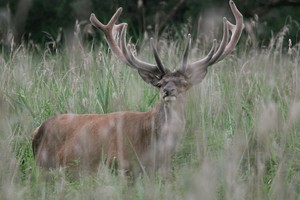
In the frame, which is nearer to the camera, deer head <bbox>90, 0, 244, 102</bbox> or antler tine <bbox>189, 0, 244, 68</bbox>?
deer head <bbox>90, 0, 244, 102</bbox>

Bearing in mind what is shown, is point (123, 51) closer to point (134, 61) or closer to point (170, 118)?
point (134, 61)

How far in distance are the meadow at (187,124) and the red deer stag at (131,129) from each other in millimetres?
153

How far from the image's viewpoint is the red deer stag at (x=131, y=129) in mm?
6242

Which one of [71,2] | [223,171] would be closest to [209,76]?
[223,171]

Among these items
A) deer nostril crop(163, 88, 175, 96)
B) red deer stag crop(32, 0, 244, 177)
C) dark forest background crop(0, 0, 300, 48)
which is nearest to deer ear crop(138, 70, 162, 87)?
red deer stag crop(32, 0, 244, 177)

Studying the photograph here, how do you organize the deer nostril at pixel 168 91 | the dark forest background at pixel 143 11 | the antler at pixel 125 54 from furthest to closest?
the dark forest background at pixel 143 11, the antler at pixel 125 54, the deer nostril at pixel 168 91

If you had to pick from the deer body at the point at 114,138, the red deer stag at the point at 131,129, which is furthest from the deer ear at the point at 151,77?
the deer body at the point at 114,138

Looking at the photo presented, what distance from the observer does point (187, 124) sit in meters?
6.89

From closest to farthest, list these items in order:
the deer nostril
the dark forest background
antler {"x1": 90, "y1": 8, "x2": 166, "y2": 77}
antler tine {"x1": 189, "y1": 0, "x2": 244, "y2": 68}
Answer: the deer nostril → antler {"x1": 90, "y1": 8, "x2": 166, "y2": 77} → antler tine {"x1": 189, "y1": 0, "x2": 244, "y2": 68} → the dark forest background

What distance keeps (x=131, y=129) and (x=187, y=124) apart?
1.70ft

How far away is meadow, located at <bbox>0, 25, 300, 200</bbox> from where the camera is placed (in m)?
4.97

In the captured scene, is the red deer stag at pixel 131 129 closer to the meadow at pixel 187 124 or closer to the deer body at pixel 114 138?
the deer body at pixel 114 138

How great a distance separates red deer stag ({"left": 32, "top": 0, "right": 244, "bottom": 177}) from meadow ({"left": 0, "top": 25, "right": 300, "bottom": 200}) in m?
0.15

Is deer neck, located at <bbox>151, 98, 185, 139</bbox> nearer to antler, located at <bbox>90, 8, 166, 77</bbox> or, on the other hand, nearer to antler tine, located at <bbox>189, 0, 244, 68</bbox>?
antler, located at <bbox>90, 8, 166, 77</bbox>
